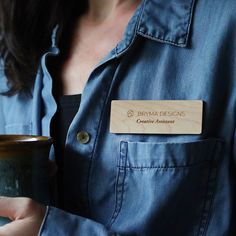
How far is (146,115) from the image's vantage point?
33.2 inches

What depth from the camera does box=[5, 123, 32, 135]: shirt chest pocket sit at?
991 mm

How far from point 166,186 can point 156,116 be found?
114 millimetres

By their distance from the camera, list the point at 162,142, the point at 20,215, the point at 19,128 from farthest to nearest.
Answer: the point at 19,128 → the point at 162,142 → the point at 20,215

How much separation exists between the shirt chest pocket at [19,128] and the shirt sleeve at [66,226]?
0.26 m

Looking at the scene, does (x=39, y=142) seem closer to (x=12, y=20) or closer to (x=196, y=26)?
(x=196, y=26)

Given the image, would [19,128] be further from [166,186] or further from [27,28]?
[166,186]

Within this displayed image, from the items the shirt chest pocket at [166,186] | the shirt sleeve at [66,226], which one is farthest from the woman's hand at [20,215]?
the shirt chest pocket at [166,186]

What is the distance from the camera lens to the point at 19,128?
3.30 feet

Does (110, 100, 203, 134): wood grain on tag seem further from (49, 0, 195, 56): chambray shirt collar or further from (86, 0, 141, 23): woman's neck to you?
(86, 0, 141, 23): woman's neck

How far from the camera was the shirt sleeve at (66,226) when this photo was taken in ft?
2.46

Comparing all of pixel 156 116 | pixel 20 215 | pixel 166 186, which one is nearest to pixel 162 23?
pixel 156 116

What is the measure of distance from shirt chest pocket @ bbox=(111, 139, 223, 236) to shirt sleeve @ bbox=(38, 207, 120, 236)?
61mm

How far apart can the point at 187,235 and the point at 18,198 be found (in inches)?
11.4

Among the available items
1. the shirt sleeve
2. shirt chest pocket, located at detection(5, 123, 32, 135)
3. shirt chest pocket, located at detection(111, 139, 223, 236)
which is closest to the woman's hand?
the shirt sleeve
